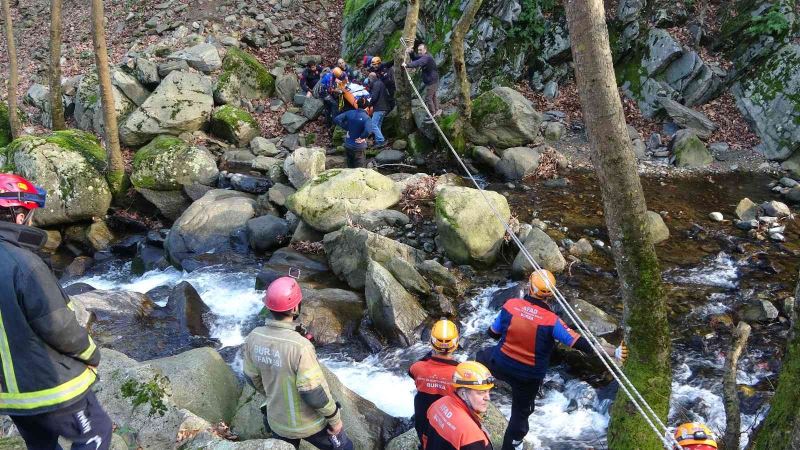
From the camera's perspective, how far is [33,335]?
12.3 feet

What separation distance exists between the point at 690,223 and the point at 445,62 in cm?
928

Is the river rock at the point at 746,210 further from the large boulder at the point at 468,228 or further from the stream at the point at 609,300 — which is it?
the large boulder at the point at 468,228

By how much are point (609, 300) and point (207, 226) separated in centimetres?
852

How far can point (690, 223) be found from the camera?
39.6ft

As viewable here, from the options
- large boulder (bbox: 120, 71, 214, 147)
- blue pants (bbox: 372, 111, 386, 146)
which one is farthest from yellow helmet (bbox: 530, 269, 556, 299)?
large boulder (bbox: 120, 71, 214, 147)

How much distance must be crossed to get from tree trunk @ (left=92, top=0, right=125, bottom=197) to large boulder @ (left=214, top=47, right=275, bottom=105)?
4190mm

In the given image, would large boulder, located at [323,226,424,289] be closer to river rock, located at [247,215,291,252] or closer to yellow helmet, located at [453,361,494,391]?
river rock, located at [247,215,291,252]

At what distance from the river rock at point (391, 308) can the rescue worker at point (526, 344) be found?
110 inches

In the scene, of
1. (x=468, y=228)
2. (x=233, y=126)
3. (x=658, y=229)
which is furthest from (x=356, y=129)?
(x=658, y=229)

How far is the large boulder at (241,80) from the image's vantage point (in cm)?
1845

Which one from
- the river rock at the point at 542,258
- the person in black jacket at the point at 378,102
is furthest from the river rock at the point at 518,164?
the river rock at the point at 542,258

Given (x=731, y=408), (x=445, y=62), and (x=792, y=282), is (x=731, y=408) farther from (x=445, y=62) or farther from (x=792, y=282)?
(x=445, y=62)

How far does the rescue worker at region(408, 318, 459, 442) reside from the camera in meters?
5.29

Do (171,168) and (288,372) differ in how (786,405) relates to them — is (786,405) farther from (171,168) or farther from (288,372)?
(171,168)
